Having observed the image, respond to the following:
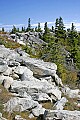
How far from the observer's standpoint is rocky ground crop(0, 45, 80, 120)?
14.0 m

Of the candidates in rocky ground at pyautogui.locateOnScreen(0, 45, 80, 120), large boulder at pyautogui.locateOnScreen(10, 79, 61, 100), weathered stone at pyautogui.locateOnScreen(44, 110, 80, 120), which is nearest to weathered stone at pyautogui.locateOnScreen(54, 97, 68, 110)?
rocky ground at pyautogui.locateOnScreen(0, 45, 80, 120)

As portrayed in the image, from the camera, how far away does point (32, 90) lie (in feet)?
54.7

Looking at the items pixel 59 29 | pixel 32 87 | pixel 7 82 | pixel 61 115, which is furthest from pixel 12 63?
pixel 59 29

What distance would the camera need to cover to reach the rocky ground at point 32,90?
1399cm

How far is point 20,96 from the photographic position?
15742 mm

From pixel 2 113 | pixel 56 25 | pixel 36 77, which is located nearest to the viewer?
pixel 2 113

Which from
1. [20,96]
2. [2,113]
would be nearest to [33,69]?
[20,96]

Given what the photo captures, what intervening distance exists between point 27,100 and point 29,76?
435cm

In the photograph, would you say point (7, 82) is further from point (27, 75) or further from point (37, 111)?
point (37, 111)

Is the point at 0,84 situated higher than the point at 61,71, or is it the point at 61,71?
the point at 0,84

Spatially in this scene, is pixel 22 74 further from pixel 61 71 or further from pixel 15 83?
pixel 61 71

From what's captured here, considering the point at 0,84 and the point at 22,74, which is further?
the point at 22,74

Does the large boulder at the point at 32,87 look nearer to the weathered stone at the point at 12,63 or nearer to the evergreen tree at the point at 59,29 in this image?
the weathered stone at the point at 12,63

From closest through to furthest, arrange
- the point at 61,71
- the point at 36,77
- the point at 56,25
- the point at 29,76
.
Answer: the point at 29,76 → the point at 36,77 → the point at 61,71 → the point at 56,25
